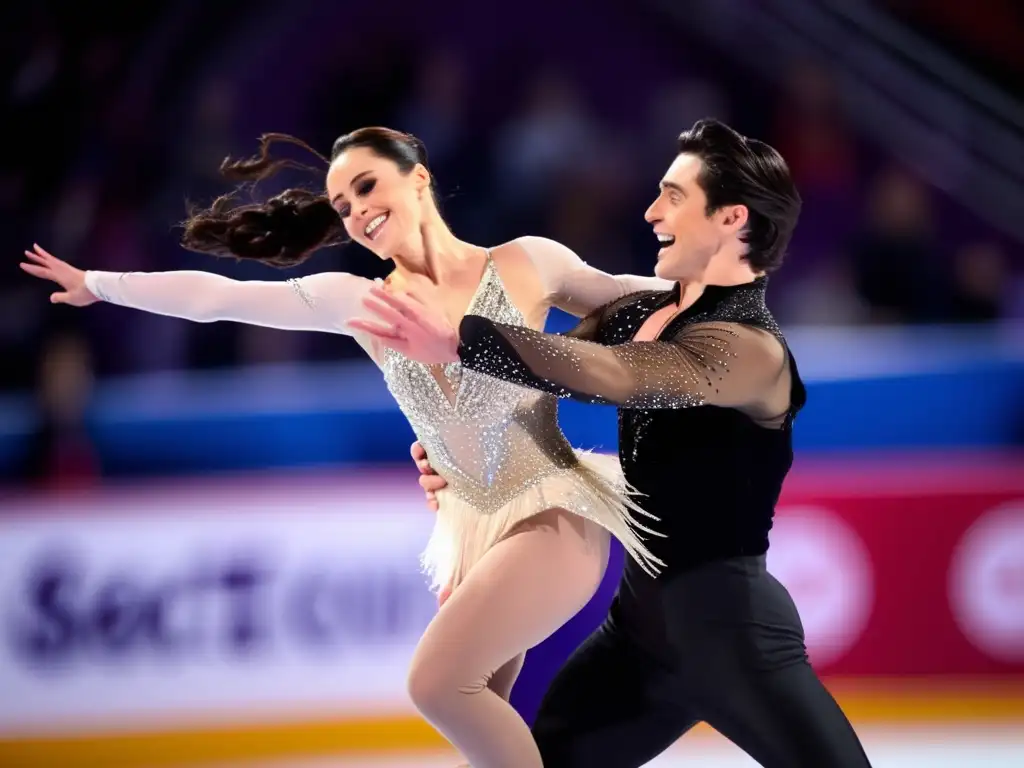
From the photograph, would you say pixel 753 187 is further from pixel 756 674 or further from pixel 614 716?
pixel 614 716

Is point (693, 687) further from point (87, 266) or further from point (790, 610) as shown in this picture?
point (87, 266)

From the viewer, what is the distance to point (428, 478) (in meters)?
2.89

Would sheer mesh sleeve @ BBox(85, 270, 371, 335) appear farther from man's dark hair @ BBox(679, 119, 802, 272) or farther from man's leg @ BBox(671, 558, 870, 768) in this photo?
man's leg @ BBox(671, 558, 870, 768)

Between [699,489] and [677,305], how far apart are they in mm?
389

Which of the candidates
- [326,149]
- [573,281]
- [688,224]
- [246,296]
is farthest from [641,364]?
[326,149]

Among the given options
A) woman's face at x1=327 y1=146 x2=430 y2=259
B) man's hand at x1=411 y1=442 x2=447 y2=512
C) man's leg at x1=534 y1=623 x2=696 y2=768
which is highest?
woman's face at x1=327 y1=146 x2=430 y2=259

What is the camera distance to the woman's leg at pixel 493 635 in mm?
2471

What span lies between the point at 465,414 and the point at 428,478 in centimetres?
24

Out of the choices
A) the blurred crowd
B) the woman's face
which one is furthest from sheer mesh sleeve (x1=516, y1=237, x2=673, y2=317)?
the blurred crowd

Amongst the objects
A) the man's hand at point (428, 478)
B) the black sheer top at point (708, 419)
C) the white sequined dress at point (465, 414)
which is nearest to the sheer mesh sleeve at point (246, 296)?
the white sequined dress at point (465, 414)

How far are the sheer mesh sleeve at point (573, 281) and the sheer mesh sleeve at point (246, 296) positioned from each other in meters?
0.40

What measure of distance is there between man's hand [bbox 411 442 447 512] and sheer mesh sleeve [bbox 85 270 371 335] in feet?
1.13

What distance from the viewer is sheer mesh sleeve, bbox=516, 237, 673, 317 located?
2.87 metres

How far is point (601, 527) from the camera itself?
105 inches
